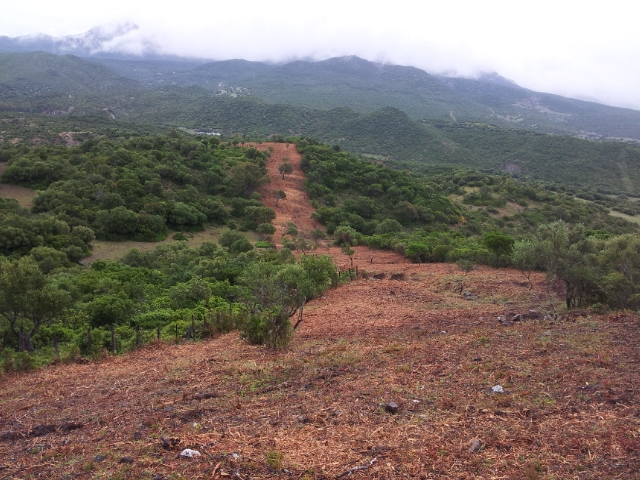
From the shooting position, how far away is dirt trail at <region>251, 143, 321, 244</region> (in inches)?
1518

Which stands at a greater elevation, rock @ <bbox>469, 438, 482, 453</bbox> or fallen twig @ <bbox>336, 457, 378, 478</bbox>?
rock @ <bbox>469, 438, 482, 453</bbox>

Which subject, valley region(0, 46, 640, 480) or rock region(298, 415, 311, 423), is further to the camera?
rock region(298, 415, 311, 423)

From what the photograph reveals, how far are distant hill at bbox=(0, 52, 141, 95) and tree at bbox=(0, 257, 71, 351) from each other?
491ft

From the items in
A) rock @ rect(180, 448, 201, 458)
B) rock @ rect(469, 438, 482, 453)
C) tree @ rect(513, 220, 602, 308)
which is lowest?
rock @ rect(180, 448, 201, 458)

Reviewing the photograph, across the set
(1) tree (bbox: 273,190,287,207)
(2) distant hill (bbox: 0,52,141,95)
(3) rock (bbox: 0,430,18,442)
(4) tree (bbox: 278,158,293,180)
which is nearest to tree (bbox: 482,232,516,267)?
(3) rock (bbox: 0,430,18,442)

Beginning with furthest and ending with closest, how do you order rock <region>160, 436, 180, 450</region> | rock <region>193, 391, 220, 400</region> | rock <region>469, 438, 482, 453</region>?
rock <region>193, 391, 220, 400</region>
rock <region>160, 436, 180, 450</region>
rock <region>469, 438, 482, 453</region>

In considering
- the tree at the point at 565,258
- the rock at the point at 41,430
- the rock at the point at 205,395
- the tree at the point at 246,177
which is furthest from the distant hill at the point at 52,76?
the tree at the point at 565,258

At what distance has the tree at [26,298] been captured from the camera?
10.5 meters

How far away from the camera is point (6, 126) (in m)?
66.8

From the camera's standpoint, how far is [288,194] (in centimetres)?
4384

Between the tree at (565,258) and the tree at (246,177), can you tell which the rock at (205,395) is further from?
the tree at (246,177)

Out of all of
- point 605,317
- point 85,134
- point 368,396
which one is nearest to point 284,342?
point 368,396

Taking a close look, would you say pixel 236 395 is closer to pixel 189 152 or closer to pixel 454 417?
pixel 454 417

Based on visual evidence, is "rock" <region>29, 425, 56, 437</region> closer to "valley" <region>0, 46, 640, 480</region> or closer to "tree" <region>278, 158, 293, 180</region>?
"valley" <region>0, 46, 640, 480</region>
